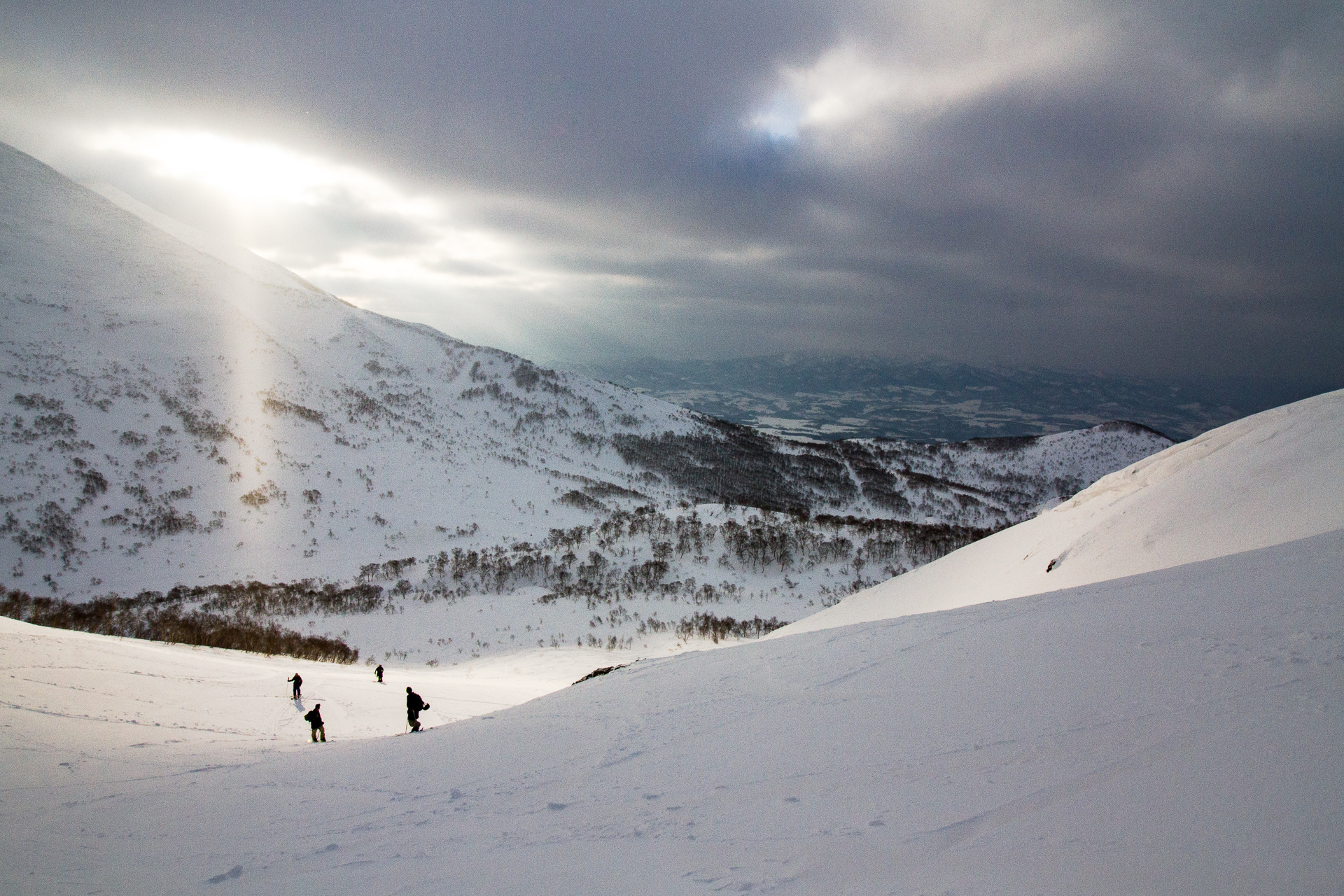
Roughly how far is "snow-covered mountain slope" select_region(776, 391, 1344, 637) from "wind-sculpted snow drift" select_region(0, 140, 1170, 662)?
14.6 m

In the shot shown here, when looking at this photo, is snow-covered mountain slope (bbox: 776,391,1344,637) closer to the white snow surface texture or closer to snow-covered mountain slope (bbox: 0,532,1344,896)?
the white snow surface texture

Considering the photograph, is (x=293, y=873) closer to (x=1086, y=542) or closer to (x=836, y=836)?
(x=836, y=836)

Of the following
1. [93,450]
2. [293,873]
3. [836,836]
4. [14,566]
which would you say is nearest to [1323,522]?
[836,836]

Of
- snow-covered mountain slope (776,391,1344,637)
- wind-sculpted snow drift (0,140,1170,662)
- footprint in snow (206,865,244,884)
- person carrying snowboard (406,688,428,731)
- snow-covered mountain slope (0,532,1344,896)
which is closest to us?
snow-covered mountain slope (0,532,1344,896)

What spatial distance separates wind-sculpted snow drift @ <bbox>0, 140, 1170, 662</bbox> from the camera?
3259cm

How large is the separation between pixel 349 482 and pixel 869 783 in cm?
5837

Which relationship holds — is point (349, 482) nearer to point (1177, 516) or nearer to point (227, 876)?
point (227, 876)

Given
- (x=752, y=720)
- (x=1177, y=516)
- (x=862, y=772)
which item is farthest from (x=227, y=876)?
(x=1177, y=516)

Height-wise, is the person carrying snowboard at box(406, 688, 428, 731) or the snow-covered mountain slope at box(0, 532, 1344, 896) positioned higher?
the snow-covered mountain slope at box(0, 532, 1344, 896)

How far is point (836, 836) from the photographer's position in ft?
12.9

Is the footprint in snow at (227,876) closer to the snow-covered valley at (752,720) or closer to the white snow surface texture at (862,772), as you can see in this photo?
the white snow surface texture at (862,772)

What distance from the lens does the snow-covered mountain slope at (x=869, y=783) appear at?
324 centimetres

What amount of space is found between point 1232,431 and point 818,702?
14670 millimetres

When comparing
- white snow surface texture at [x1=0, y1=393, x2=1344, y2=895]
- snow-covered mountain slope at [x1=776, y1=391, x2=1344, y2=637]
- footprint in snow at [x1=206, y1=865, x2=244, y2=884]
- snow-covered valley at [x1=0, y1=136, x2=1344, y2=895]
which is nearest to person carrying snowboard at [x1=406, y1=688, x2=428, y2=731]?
snow-covered valley at [x1=0, y1=136, x2=1344, y2=895]
